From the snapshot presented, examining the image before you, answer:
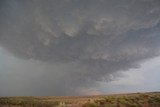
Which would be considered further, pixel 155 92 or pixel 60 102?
pixel 155 92

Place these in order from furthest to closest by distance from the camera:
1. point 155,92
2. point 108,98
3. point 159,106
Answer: point 155,92 < point 108,98 < point 159,106

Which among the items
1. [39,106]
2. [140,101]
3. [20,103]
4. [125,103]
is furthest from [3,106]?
[140,101]

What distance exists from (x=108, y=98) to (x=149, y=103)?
4.17 meters

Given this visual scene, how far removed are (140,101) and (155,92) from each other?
5567 mm

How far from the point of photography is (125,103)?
25969 mm

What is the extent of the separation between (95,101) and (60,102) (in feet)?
11.6

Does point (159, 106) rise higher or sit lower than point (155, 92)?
lower

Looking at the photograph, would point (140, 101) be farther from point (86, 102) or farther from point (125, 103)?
point (86, 102)

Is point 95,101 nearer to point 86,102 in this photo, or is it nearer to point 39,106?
point 86,102

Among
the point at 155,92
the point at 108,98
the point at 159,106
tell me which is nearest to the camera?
the point at 159,106

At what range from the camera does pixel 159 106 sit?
83.0 feet

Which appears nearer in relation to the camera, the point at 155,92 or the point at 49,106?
the point at 49,106

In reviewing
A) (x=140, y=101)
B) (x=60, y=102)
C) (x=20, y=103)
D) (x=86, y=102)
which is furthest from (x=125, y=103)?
(x=20, y=103)

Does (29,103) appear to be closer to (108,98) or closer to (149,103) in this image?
(108,98)
